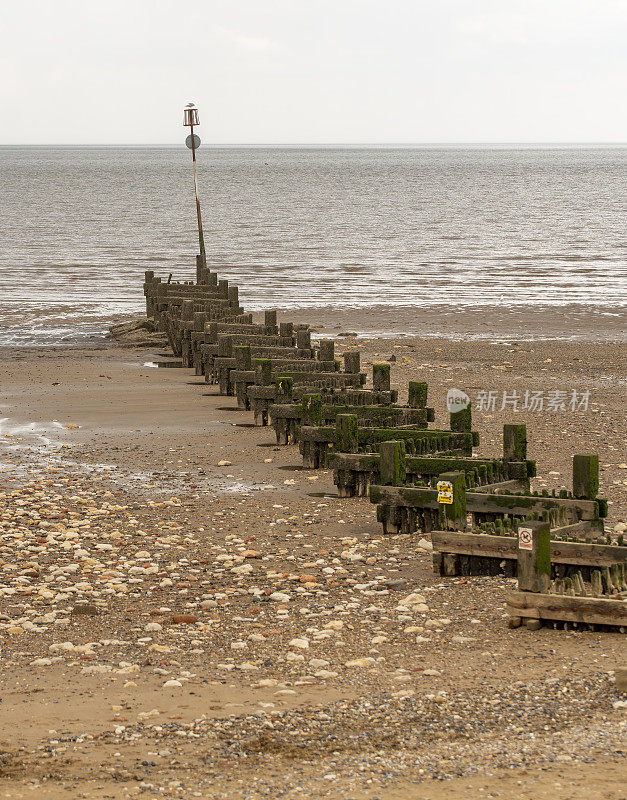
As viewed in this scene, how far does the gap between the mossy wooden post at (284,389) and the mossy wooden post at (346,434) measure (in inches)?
135

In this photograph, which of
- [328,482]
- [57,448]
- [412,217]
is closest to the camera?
[328,482]

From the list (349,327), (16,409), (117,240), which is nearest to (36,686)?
(16,409)

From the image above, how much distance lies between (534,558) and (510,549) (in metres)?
1.31

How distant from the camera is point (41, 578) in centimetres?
1164

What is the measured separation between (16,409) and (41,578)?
10527 millimetres

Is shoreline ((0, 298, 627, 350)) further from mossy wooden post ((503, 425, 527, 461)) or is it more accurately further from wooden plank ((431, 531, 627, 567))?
wooden plank ((431, 531, 627, 567))

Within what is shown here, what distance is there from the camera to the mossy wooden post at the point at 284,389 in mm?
18328

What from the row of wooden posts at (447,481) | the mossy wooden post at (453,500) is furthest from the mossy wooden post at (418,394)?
the mossy wooden post at (453,500)

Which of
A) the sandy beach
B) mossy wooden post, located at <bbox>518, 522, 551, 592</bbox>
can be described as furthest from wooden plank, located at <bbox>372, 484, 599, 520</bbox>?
mossy wooden post, located at <bbox>518, 522, 551, 592</bbox>

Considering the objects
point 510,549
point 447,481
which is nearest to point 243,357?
point 447,481

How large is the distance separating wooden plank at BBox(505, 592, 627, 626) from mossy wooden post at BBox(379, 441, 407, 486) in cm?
346

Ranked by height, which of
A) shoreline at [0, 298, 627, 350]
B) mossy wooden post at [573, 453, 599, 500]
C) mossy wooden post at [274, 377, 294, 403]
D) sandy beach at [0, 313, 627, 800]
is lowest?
shoreline at [0, 298, 627, 350]

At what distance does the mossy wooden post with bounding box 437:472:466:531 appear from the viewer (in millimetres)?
11594

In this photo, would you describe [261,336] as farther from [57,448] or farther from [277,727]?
[277,727]
